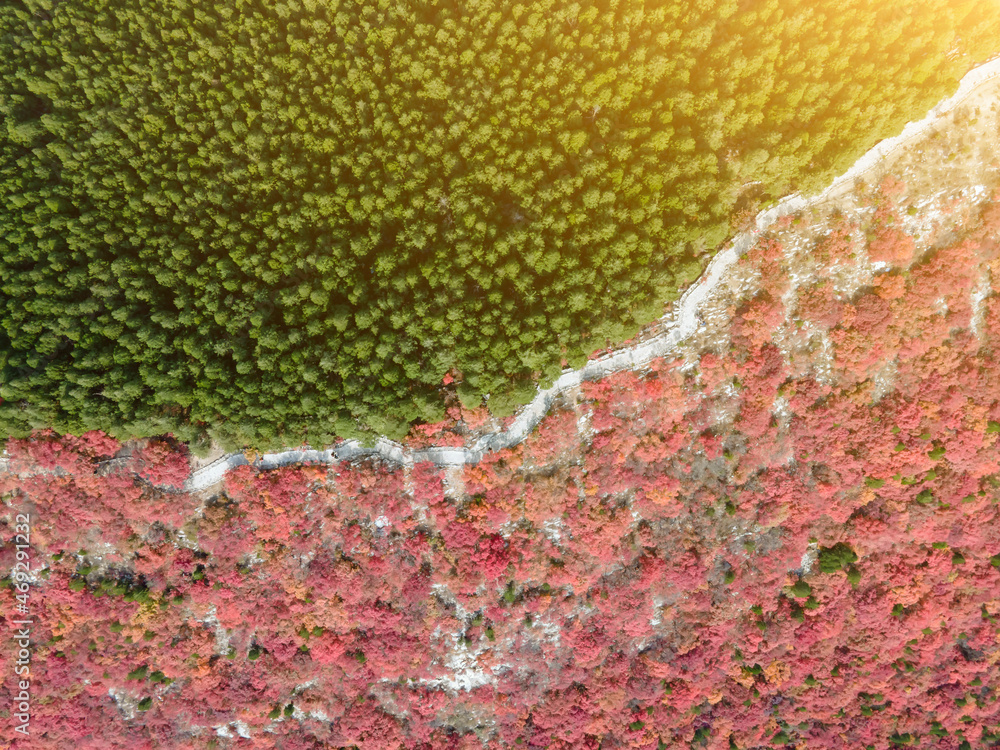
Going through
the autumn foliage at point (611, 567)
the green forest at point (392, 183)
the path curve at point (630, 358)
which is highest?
the green forest at point (392, 183)

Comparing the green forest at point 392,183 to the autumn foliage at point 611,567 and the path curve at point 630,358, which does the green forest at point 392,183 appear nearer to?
the path curve at point 630,358

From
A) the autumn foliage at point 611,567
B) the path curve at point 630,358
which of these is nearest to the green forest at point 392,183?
the path curve at point 630,358

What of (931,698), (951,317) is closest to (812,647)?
(931,698)

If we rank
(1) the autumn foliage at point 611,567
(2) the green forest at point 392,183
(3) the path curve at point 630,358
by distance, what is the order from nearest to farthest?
1. (2) the green forest at point 392,183
2. (3) the path curve at point 630,358
3. (1) the autumn foliage at point 611,567

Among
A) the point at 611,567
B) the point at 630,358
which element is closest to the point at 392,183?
the point at 630,358

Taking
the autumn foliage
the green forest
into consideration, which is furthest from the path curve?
the green forest

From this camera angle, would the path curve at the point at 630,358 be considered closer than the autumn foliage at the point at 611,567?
Yes

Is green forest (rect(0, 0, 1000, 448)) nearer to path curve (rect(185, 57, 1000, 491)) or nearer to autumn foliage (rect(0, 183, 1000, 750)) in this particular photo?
path curve (rect(185, 57, 1000, 491))
